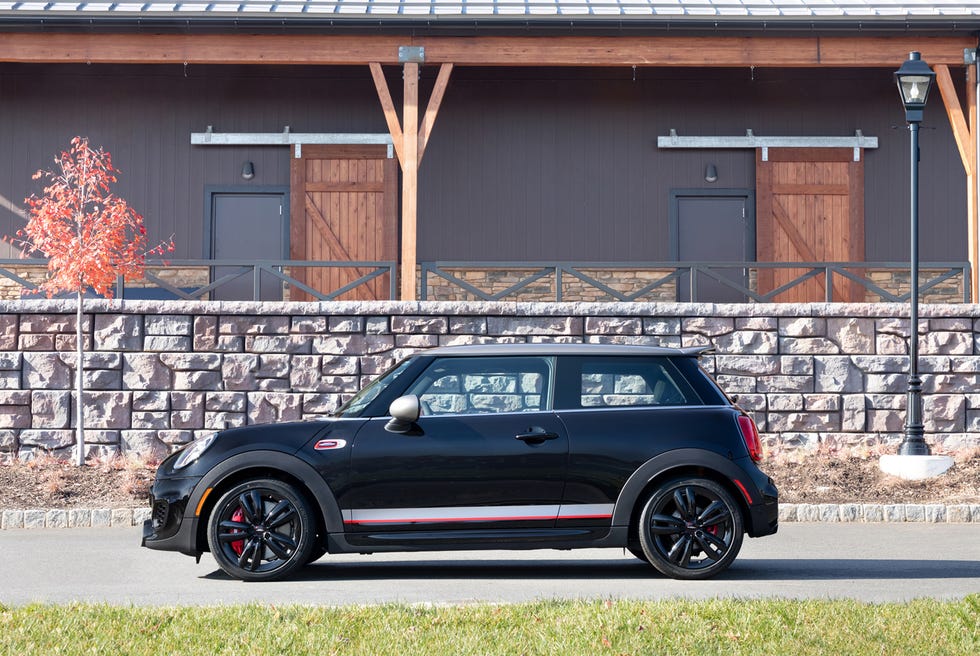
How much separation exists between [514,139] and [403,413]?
12339 millimetres

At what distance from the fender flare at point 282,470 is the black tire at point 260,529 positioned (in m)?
0.09

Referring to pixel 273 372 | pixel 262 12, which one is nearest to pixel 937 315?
pixel 273 372

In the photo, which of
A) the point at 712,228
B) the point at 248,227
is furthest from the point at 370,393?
the point at 712,228

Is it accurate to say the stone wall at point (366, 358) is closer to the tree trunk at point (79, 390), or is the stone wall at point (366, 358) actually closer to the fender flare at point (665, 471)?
the tree trunk at point (79, 390)

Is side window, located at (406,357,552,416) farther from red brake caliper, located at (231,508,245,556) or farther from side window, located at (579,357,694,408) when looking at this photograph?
red brake caliper, located at (231,508,245,556)

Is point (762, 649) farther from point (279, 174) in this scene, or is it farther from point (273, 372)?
point (279, 174)

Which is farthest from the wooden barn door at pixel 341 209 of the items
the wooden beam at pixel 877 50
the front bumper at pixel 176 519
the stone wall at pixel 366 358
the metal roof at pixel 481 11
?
the front bumper at pixel 176 519

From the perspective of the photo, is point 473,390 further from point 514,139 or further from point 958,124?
point 514,139

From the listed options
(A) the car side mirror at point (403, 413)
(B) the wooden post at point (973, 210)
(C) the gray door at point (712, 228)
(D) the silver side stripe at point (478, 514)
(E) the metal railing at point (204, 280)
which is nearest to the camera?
(A) the car side mirror at point (403, 413)

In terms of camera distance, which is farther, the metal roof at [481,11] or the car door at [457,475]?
the metal roof at [481,11]

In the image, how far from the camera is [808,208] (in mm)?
19547

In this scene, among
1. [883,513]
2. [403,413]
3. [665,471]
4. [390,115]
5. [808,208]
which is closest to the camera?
[403,413]

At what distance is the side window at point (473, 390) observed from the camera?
8.19 metres

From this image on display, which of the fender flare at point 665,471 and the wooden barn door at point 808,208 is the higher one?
the wooden barn door at point 808,208
